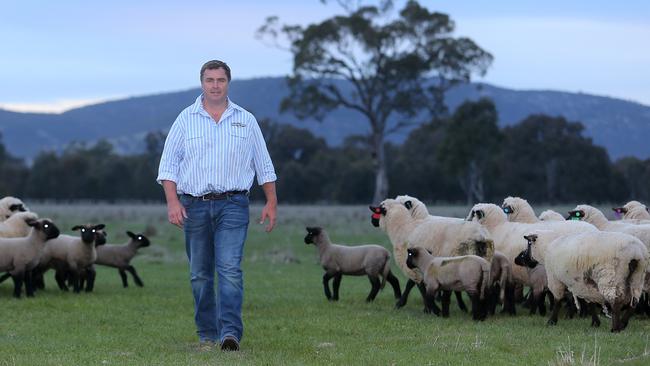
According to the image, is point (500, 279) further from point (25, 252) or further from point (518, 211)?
point (25, 252)

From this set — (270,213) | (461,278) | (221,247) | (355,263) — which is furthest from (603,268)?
(355,263)

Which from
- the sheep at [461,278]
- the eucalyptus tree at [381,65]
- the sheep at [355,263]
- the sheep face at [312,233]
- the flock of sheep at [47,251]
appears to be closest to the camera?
the sheep at [461,278]

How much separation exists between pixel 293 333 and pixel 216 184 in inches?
108

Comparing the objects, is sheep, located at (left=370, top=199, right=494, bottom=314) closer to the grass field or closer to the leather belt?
the grass field

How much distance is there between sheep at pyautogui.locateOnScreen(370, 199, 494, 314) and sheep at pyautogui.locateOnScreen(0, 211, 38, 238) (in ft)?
19.7

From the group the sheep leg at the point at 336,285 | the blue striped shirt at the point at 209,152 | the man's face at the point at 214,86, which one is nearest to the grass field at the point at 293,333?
the sheep leg at the point at 336,285

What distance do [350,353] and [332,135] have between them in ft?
619

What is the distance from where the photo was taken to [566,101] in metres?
183

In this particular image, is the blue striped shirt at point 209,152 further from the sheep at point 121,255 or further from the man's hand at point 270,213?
the sheep at point 121,255

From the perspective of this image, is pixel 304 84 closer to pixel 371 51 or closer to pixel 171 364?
pixel 371 51

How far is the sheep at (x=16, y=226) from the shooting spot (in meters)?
17.2

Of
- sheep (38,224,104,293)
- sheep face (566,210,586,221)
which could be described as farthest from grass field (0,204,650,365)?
sheep face (566,210,586,221)

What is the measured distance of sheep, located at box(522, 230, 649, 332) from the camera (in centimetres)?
1133

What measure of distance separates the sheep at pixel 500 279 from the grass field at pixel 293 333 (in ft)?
1.14
